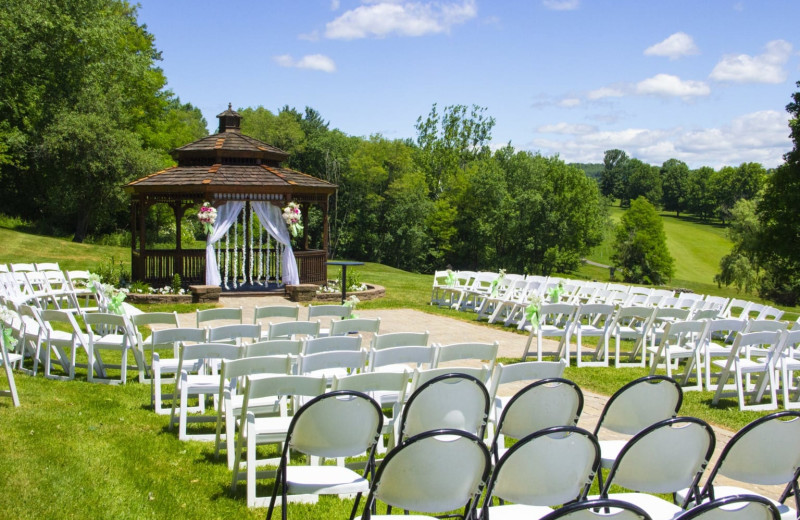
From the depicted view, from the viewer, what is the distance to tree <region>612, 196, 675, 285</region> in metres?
59.5

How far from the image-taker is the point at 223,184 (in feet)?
60.0

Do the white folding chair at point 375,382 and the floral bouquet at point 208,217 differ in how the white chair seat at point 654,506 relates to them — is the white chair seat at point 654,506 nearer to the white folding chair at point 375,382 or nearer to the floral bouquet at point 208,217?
the white folding chair at point 375,382

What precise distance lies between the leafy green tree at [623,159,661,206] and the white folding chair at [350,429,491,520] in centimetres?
11055

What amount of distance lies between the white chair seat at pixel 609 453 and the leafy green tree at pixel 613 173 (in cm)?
12258

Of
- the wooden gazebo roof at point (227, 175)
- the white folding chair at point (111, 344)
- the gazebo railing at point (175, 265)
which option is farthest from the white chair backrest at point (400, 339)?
the gazebo railing at point (175, 265)

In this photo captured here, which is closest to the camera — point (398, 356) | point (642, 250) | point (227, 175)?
point (398, 356)

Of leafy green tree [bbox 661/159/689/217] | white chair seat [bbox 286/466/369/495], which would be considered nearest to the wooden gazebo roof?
white chair seat [bbox 286/466/369/495]

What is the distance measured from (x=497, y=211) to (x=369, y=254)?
10.7 meters

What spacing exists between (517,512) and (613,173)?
136379 mm

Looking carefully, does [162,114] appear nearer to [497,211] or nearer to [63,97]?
[63,97]

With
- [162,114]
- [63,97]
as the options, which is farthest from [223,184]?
[162,114]

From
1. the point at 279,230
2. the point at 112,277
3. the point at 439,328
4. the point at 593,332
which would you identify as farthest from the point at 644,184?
the point at 593,332

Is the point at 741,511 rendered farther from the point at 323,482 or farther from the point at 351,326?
the point at 351,326

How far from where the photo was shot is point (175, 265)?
60.8 ft
